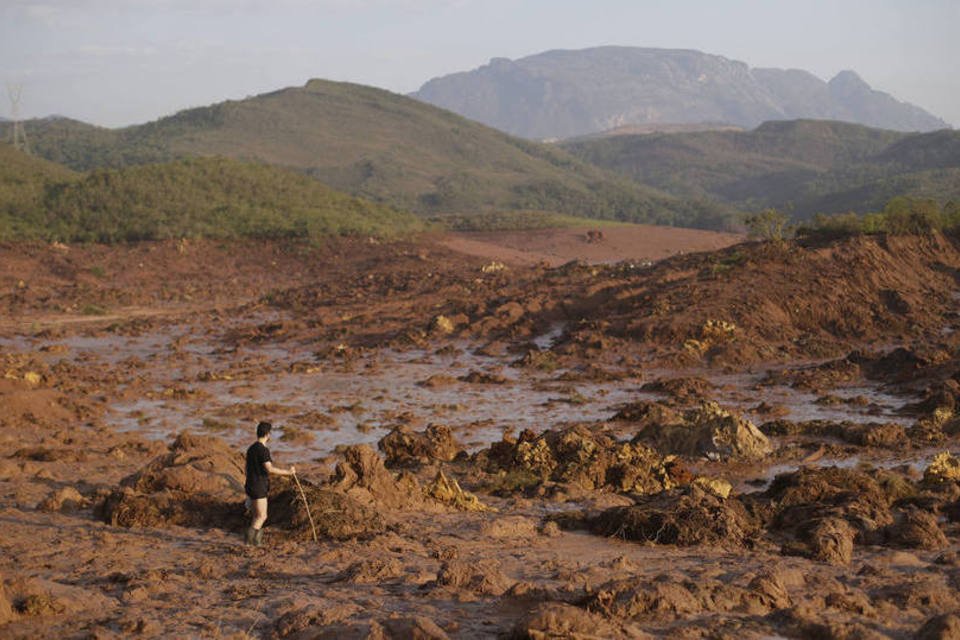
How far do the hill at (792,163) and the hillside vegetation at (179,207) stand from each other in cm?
3970

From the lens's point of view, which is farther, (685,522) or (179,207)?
(179,207)

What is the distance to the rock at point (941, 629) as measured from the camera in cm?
590

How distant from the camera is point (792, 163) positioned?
11606 cm

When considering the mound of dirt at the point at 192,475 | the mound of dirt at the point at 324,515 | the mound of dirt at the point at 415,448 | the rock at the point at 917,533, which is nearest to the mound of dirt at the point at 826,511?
the rock at the point at 917,533

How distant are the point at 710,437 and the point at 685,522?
363cm

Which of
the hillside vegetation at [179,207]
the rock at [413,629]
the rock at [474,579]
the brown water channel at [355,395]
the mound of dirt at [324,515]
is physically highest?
the hillside vegetation at [179,207]

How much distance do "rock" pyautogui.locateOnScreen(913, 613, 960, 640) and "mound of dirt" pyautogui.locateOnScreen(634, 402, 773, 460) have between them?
6.03m

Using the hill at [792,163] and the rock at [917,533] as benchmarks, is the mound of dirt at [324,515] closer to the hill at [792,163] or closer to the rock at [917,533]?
the rock at [917,533]

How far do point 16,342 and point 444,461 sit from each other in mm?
14249

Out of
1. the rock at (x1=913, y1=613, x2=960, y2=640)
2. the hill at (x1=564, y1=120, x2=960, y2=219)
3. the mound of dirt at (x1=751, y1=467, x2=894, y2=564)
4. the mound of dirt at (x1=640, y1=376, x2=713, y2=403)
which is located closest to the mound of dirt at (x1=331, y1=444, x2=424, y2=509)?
the mound of dirt at (x1=751, y1=467, x2=894, y2=564)

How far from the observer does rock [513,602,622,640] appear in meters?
5.71

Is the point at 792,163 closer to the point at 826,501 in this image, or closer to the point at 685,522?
the point at 826,501

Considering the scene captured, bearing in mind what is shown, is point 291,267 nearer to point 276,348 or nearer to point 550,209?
point 276,348

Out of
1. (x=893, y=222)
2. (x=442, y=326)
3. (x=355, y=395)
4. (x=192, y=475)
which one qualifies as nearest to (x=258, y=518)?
(x=192, y=475)
